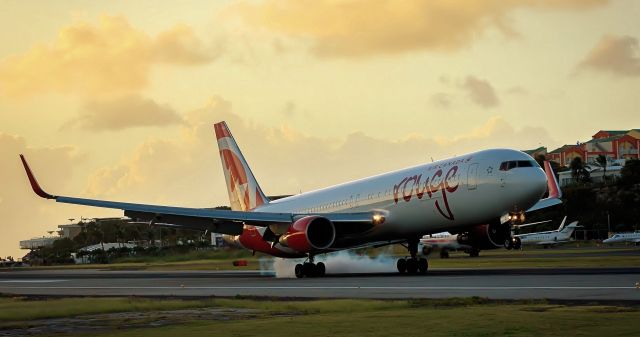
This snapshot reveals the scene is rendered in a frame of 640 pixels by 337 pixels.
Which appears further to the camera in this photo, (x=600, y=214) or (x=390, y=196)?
(x=600, y=214)

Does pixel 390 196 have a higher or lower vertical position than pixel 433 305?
higher

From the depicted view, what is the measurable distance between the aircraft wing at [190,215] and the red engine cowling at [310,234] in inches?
20.9

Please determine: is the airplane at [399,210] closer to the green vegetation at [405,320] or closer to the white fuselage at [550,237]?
the green vegetation at [405,320]

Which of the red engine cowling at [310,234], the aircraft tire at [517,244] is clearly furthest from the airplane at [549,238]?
the aircraft tire at [517,244]

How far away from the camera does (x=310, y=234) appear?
45.2 m

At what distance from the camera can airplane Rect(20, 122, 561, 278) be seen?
40.8 meters

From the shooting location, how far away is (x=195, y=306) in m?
24.0

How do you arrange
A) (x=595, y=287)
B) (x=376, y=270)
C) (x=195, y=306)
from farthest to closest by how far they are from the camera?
1. (x=376, y=270)
2. (x=595, y=287)
3. (x=195, y=306)

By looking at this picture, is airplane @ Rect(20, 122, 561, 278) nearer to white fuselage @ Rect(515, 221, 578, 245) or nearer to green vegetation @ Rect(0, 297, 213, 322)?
green vegetation @ Rect(0, 297, 213, 322)

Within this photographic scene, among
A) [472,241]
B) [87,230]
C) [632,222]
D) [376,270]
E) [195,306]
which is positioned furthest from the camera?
[87,230]

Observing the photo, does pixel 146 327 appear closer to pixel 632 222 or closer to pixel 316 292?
pixel 316 292

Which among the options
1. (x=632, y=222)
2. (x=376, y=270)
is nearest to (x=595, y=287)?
(x=376, y=270)

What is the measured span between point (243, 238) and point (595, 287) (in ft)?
105

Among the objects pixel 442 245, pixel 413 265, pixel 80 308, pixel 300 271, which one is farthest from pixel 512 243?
pixel 442 245
